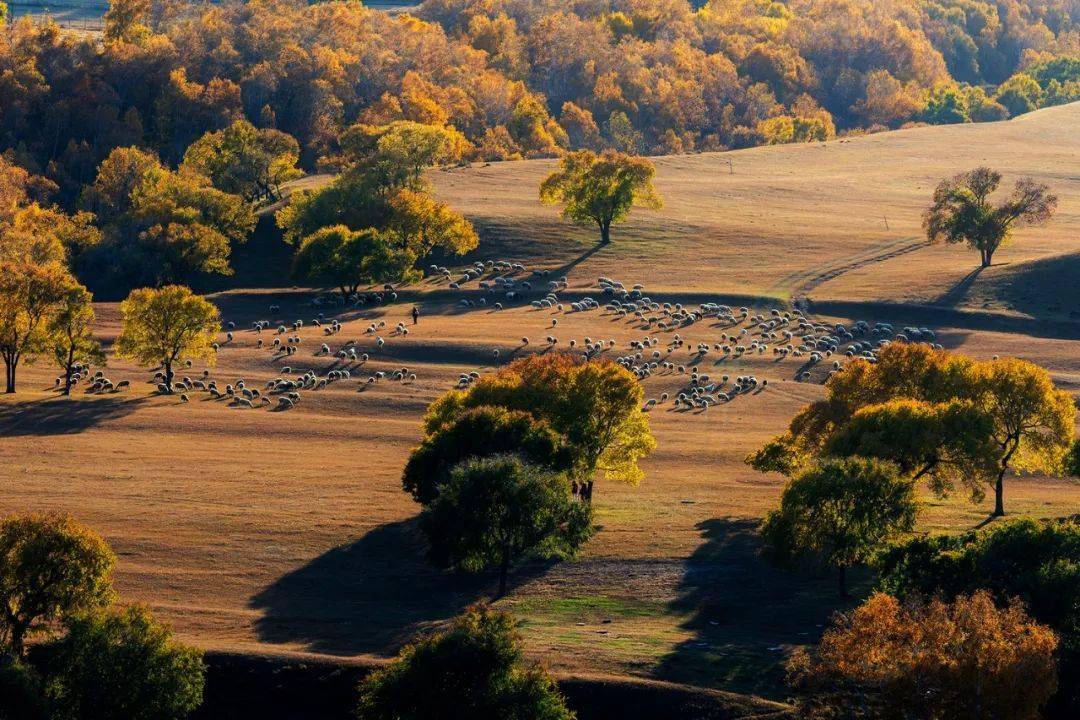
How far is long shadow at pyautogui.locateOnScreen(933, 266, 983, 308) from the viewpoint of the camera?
139 metres

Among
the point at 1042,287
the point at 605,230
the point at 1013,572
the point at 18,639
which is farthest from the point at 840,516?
the point at 605,230

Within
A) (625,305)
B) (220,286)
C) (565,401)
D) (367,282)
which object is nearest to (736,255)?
(625,305)

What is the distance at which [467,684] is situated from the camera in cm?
5453

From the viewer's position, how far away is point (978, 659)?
5216cm

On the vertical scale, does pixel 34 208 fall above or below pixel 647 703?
above

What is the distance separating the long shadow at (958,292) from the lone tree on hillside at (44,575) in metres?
94.8

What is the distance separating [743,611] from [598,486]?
77.5 feet

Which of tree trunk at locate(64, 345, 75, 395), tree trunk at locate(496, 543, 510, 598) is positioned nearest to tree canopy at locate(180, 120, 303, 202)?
tree trunk at locate(64, 345, 75, 395)

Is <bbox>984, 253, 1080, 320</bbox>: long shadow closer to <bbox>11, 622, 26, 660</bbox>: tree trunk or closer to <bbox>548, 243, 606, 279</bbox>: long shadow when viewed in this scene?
<bbox>548, 243, 606, 279</bbox>: long shadow

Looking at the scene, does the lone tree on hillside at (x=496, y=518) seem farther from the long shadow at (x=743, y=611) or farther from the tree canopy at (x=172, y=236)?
the tree canopy at (x=172, y=236)

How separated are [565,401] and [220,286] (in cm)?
8162

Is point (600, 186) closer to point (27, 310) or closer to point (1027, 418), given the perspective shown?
point (27, 310)

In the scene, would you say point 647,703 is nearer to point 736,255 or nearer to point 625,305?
point 625,305

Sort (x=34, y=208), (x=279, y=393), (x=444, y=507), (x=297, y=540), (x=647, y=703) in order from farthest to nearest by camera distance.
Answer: (x=34, y=208) → (x=279, y=393) → (x=297, y=540) → (x=444, y=507) → (x=647, y=703)
